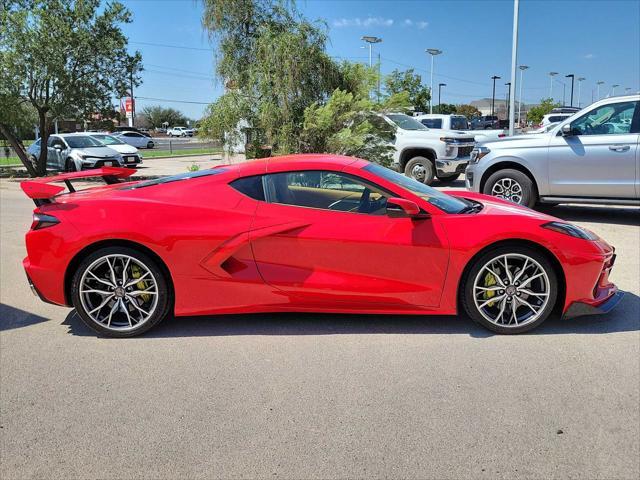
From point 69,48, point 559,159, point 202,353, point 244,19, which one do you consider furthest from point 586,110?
point 69,48

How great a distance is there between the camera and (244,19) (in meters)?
14.7

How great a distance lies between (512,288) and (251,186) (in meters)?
2.15

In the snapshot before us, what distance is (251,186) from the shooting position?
4.42 meters

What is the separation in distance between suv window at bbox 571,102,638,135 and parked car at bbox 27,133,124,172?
48.0ft

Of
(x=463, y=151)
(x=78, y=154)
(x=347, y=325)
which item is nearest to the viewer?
(x=347, y=325)

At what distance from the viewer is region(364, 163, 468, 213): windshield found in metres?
4.44

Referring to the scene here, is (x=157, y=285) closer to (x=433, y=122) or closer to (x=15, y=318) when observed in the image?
(x=15, y=318)

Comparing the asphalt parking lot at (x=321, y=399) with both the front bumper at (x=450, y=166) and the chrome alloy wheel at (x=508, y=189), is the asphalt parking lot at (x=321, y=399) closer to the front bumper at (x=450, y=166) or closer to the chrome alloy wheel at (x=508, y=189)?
the chrome alloy wheel at (x=508, y=189)

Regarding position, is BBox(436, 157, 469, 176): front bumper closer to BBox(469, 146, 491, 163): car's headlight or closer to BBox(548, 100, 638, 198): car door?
BBox(469, 146, 491, 163): car's headlight

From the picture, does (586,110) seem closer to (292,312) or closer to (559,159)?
(559,159)

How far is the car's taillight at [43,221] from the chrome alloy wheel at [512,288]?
328 centimetres

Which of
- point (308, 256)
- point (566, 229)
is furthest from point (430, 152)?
point (308, 256)

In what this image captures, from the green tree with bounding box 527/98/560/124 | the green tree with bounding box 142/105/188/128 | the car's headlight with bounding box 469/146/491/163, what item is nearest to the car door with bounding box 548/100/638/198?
the car's headlight with bounding box 469/146/491/163

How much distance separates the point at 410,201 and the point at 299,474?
2.22 metres
